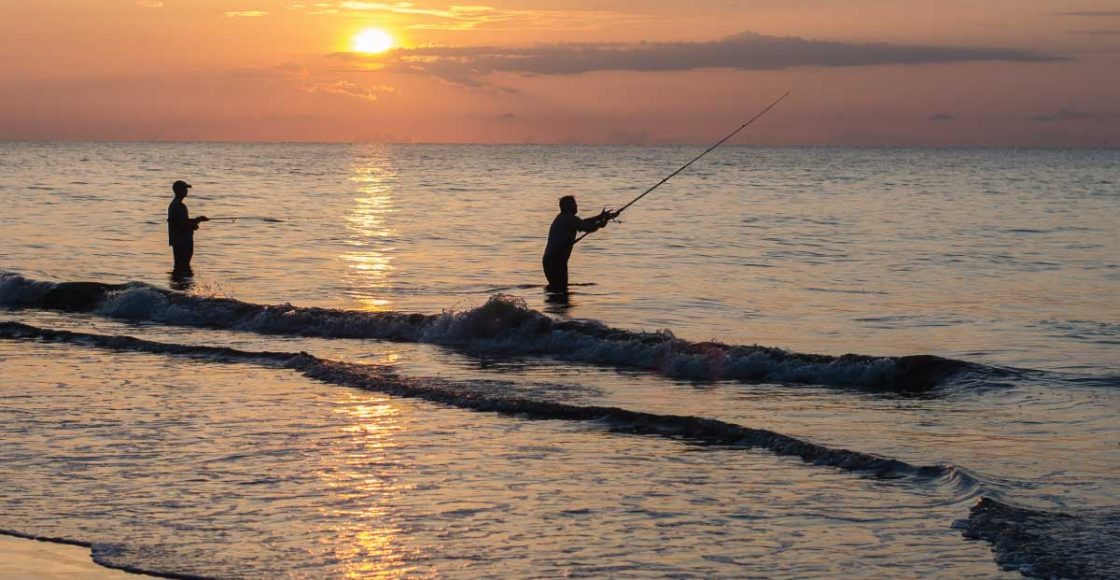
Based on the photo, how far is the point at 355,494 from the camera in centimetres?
782

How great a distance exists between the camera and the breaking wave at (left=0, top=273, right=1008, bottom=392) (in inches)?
504

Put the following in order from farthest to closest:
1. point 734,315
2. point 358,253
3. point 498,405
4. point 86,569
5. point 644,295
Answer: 1. point 358,253
2. point 644,295
3. point 734,315
4. point 498,405
5. point 86,569

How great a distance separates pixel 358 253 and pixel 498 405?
57.1ft

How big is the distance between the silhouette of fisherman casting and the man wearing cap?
5.31 metres

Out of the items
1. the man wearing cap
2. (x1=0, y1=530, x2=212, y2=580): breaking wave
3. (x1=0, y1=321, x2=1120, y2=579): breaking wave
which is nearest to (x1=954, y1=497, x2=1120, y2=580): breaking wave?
(x1=0, y1=321, x2=1120, y2=579): breaking wave

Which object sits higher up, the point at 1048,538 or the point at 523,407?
the point at 1048,538

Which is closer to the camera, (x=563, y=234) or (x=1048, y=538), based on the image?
(x=1048, y=538)

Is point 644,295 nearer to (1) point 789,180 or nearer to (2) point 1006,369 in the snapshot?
(2) point 1006,369

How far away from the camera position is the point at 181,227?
20.5 m

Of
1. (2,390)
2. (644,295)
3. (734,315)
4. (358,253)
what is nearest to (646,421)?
(2,390)

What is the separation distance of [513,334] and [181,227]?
24.7ft

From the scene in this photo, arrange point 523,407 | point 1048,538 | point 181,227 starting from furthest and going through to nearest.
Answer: point 181,227 < point 523,407 < point 1048,538

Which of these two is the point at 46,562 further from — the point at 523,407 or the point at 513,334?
the point at 513,334

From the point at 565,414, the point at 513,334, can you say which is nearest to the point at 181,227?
the point at 513,334
